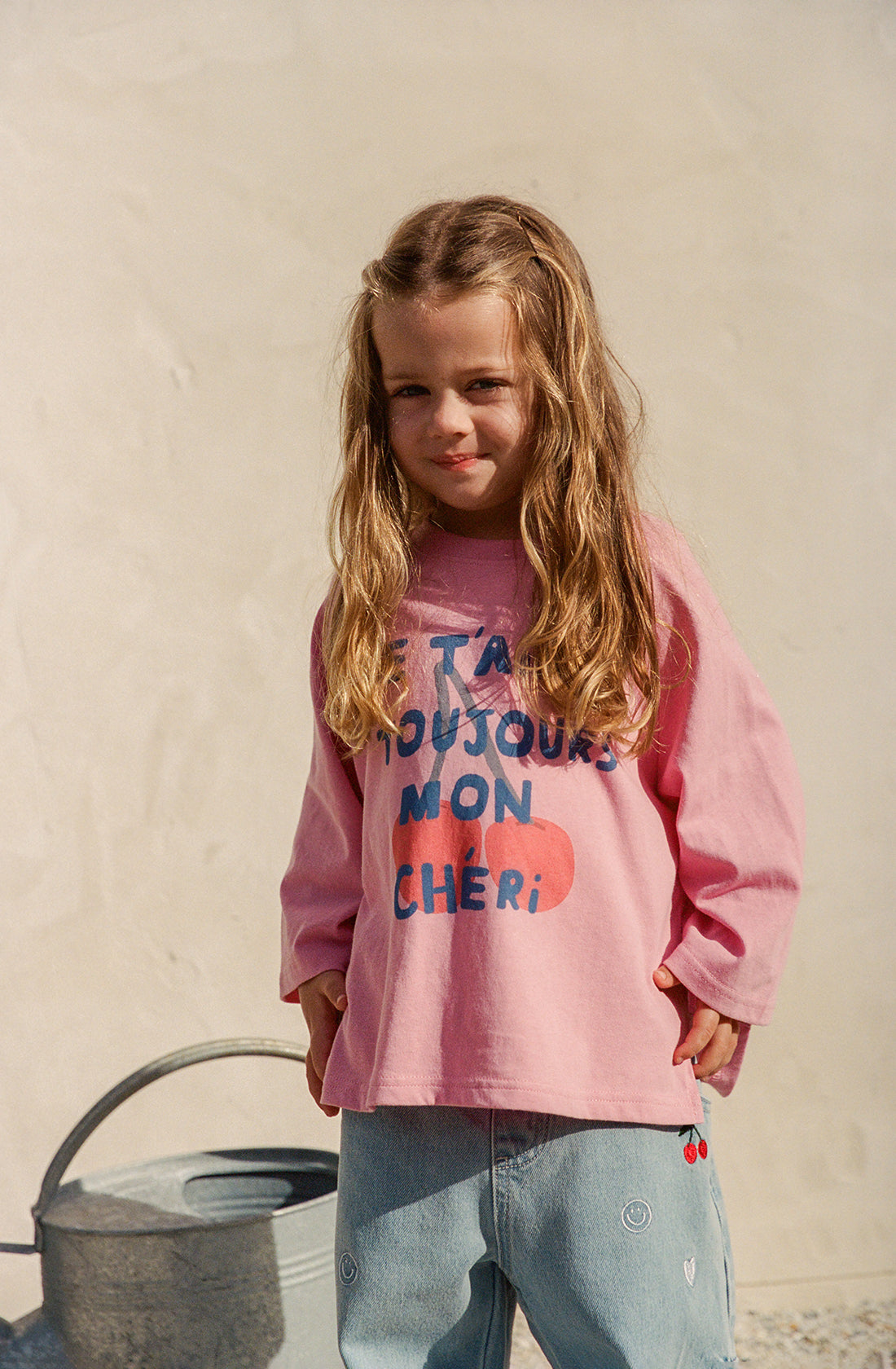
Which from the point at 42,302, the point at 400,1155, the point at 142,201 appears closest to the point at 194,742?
the point at 42,302

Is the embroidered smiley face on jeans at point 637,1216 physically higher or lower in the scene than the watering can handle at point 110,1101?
higher

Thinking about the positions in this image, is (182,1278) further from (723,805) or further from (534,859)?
(723,805)

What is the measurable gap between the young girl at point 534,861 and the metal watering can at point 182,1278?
13.1 inches

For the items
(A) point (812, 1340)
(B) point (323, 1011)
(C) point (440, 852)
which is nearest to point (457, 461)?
(C) point (440, 852)

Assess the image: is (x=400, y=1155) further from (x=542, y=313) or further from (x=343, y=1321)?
(x=542, y=313)

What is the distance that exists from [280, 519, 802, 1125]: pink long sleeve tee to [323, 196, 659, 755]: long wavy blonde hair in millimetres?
28

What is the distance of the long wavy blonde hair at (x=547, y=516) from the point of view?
113 centimetres

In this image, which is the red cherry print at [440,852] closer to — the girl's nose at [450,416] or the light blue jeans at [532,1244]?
the light blue jeans at [532,1244]

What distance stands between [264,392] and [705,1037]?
1.28 metres

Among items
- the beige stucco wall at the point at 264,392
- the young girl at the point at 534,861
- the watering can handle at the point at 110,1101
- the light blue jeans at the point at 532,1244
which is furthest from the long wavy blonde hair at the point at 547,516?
the beige stucco wall at the point at 264,392

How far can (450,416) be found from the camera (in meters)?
1.12

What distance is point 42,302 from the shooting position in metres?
1.94

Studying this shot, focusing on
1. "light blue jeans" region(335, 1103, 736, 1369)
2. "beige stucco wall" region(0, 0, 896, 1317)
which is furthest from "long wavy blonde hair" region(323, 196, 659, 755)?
"beige stucco wall" region(0, 0, 896, 1317)

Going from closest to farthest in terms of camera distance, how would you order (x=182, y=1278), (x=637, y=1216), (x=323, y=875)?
(x=637, y=1216)
(x=323, y=875)
(x=182, y=1278)
